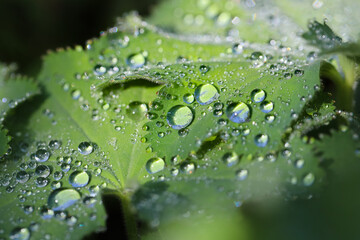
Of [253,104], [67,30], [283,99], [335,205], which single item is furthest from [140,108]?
[67,30]

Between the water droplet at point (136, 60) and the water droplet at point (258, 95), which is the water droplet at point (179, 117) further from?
the water droplet at point (136, 60)

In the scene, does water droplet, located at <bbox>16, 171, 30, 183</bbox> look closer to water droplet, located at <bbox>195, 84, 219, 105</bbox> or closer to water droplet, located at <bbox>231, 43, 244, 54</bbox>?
water droplet, located at <bbox>195, 84, 219, 105</bbox>

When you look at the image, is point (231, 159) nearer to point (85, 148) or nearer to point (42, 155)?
point (85, 148)

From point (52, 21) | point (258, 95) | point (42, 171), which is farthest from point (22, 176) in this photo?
point (52, 21)

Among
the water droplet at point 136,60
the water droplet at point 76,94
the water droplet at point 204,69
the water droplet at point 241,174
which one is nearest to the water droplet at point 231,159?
the water droplet at point 241,174

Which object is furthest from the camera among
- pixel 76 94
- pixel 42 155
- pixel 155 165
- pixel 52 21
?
pixel 52 21

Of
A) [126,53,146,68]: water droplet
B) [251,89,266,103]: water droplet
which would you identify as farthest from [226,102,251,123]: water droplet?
[126,53,146,68]: water droplet
